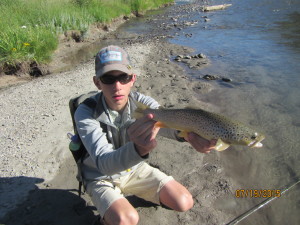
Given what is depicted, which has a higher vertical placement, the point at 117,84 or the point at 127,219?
the point at 117,84

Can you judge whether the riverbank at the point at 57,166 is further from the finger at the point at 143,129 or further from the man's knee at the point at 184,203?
the finger at the point at 143,129

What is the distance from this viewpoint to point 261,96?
7.23 meters

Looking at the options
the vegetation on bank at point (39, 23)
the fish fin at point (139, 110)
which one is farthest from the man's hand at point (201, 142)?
the vegetation on bank at point (39, 23)

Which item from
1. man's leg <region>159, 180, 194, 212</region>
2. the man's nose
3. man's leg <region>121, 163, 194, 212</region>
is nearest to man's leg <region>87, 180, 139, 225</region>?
man's leg <region>121, 163, 194, 212</region>

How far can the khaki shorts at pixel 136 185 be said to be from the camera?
3240 mm

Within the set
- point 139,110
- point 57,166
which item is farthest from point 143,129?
point 57,166

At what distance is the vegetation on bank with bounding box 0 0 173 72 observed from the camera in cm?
993

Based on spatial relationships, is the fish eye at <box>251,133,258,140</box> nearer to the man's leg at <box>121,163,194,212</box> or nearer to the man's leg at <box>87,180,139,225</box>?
the man's leg at <box>121,163,194,212</box>

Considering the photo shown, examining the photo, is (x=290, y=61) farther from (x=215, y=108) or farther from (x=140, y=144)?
(x=140, y=144)

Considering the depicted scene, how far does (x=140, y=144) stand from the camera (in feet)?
8.48

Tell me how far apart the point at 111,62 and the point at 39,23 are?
43.8 ft

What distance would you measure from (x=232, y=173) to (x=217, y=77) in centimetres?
511

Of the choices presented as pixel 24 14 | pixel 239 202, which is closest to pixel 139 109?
pixel 239 202

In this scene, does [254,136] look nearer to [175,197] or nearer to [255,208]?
[175,197]
